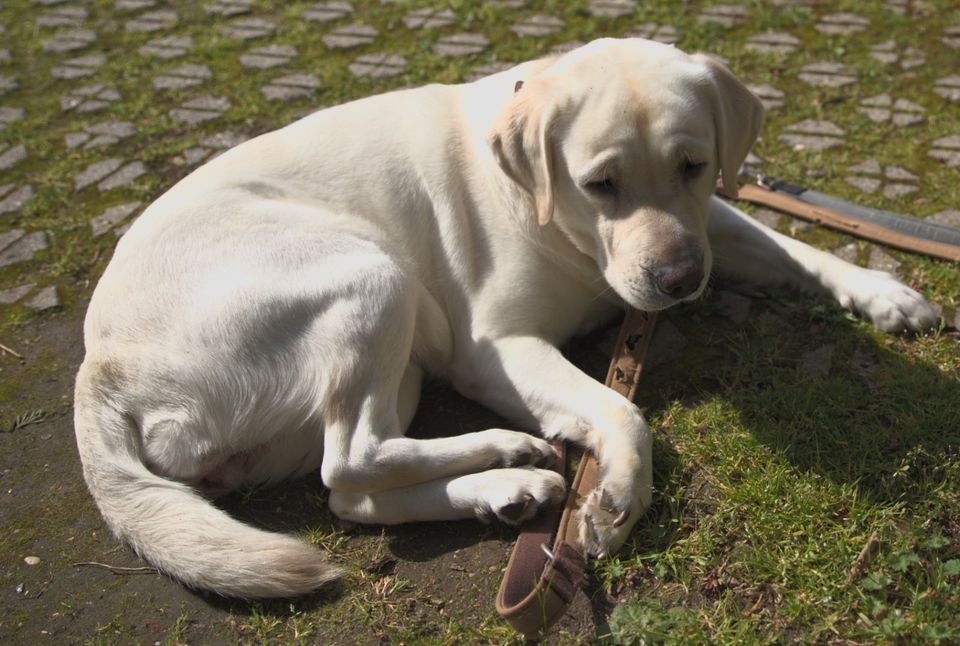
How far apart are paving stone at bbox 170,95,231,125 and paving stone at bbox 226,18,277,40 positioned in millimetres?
1210

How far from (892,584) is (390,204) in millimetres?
2352

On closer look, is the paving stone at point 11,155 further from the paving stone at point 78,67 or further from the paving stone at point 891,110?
the paving stone at point 891,110

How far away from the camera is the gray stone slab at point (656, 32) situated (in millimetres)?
6645

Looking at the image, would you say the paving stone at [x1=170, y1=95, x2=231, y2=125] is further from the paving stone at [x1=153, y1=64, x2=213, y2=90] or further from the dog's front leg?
the dog's front leg

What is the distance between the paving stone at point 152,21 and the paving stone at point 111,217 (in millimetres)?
3143

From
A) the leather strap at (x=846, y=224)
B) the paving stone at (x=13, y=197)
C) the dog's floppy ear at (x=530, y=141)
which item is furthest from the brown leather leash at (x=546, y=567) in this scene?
the paving stone at (x=13, y=197)

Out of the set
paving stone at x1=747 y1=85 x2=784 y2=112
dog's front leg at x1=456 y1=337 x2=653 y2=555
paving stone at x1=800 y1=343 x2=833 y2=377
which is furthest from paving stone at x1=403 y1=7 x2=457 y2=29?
paving stone at x1=800 y1=343 x2=833 y2=377

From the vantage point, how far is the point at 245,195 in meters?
3.70

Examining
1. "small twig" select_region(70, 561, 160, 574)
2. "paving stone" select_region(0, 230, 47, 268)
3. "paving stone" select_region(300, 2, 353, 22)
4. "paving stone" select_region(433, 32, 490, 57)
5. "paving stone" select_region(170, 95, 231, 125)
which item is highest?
"paving stone" select_region(300, 2, 353, 22)

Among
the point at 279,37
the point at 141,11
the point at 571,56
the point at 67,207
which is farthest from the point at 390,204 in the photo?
the point at 141,11

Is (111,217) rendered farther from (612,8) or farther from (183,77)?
(612,8)

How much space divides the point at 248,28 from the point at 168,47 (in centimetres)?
69

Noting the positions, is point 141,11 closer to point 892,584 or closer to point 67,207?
point 67,207

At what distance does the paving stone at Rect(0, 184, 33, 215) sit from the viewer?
5527 mm
